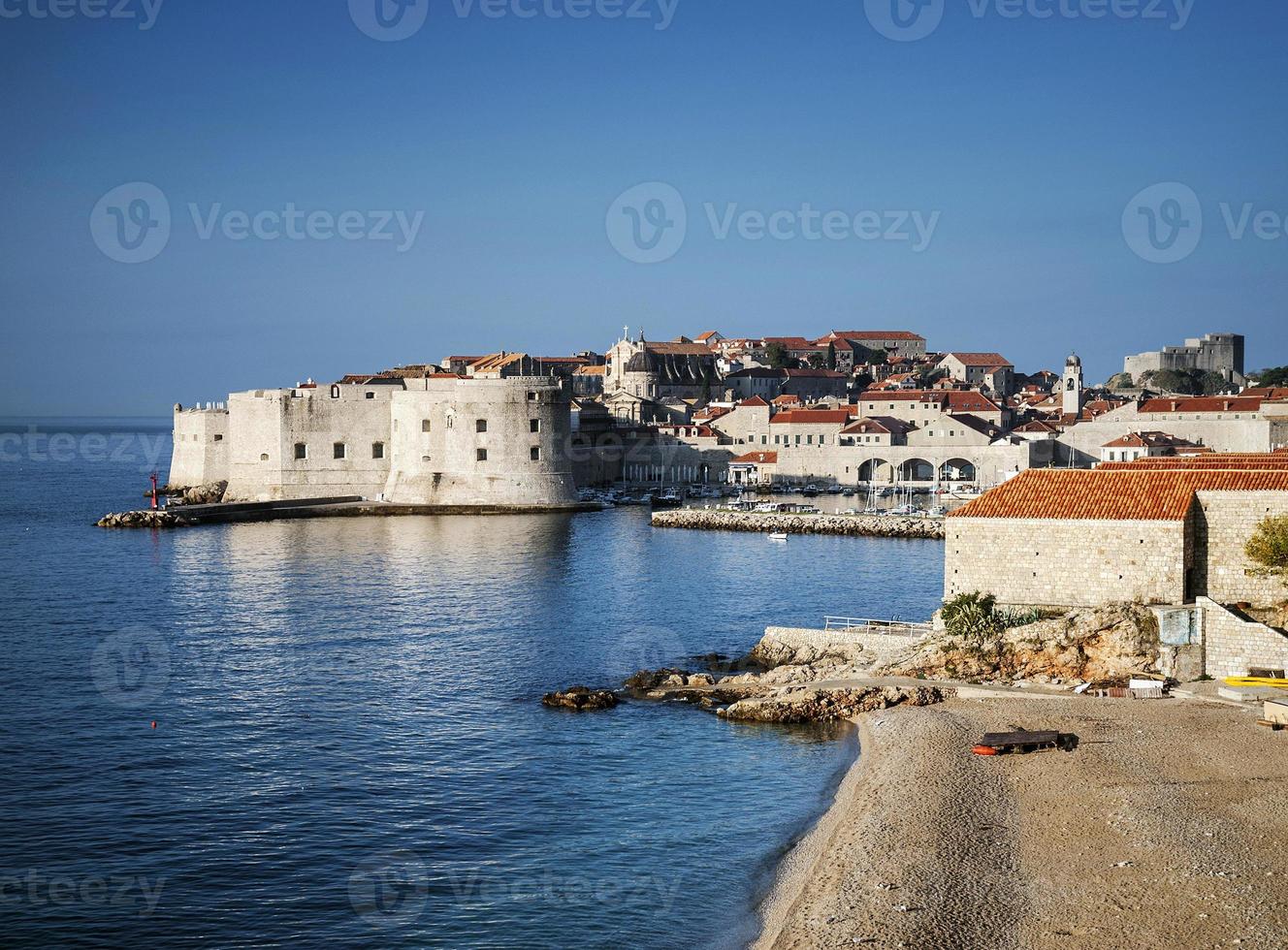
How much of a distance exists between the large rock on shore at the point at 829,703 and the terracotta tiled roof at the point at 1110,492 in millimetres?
2638

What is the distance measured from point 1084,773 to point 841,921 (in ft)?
13.8

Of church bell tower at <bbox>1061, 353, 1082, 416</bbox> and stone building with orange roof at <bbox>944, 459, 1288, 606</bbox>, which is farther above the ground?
church bell tower at <bbox>1061, 353, 1082, 416</bbox>

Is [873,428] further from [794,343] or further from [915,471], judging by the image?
[794,343]

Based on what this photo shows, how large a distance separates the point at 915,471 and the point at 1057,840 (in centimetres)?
4637

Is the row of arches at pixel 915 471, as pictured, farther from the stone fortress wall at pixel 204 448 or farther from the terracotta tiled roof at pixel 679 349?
the terracotta tiled roof at pixel 679 349

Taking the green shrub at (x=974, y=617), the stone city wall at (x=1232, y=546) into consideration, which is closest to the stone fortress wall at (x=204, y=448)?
the green shrub at (x=974, y=617)

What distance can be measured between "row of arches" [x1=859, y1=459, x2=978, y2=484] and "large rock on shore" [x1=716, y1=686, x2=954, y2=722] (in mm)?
39457

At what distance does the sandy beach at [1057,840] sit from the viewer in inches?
388

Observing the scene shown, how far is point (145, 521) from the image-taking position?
41.9m

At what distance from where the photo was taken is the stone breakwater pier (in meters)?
39.7

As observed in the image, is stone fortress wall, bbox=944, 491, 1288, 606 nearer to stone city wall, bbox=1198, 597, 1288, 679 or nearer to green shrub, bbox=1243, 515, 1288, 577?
green shrub, bbox=1243, 515, 1288, 577

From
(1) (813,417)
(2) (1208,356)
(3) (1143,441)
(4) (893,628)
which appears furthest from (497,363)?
(2) (1208,356)

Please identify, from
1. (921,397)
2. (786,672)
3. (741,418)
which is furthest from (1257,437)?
(786,672)

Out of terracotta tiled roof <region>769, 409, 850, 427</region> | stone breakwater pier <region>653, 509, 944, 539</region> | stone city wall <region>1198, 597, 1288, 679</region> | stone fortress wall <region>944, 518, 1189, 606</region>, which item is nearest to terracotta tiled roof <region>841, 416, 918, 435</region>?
terracotta tiled roof <region>769, 409, 850, 427</region>
